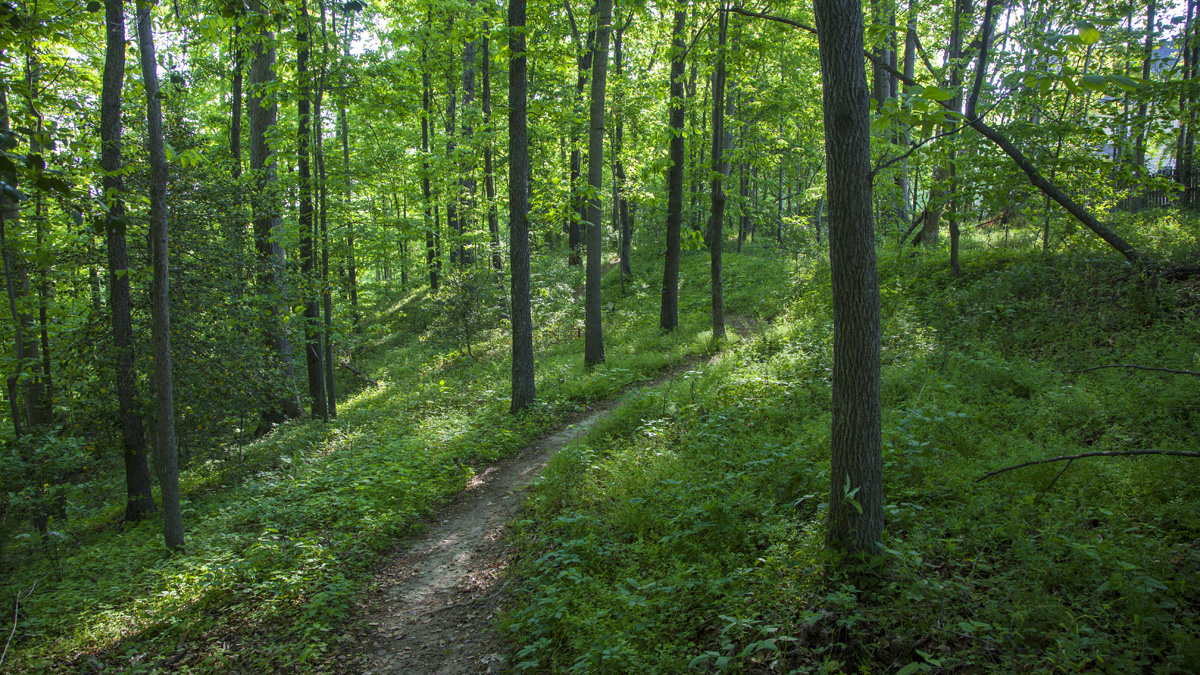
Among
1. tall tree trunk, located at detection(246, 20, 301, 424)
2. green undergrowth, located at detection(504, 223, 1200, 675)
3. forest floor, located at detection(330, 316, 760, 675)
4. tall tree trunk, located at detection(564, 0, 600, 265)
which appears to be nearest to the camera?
green undergrowth, located at detection(504, 223, 1200, 675)

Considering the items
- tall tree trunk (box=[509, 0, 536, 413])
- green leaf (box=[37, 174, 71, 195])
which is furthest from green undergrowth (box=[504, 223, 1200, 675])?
green leaf (box=[37, 174, 71, 195])

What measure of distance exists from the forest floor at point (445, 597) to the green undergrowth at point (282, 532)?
0.75 ft

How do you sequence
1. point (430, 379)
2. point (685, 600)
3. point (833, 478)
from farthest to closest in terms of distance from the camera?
1. point (430, 379)
2. point (685, 600)
3. point (833, 478)

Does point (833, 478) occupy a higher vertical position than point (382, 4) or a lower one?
lower

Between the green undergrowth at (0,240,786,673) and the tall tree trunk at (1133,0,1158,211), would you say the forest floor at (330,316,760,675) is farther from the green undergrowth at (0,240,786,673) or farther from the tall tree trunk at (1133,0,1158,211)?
the tall tree trunk at (1133,0,1158,211)

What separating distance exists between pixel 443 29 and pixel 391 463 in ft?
53.3

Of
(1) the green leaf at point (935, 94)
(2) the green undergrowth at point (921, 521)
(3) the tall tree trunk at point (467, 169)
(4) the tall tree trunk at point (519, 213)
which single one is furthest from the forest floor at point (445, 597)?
(3) the tall tree trunk at point (467, 169)

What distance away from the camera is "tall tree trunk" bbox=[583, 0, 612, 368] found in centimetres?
1221

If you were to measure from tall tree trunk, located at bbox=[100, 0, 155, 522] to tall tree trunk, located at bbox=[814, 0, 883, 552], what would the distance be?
6471 mm

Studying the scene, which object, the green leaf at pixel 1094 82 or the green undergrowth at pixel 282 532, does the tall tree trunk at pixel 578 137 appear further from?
the green leaf at pixel 1094 82

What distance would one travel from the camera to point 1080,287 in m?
8.70

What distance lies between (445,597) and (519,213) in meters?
6.56

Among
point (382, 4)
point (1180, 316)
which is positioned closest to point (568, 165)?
point (382, 4)

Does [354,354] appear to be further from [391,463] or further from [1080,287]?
[1080,287]
